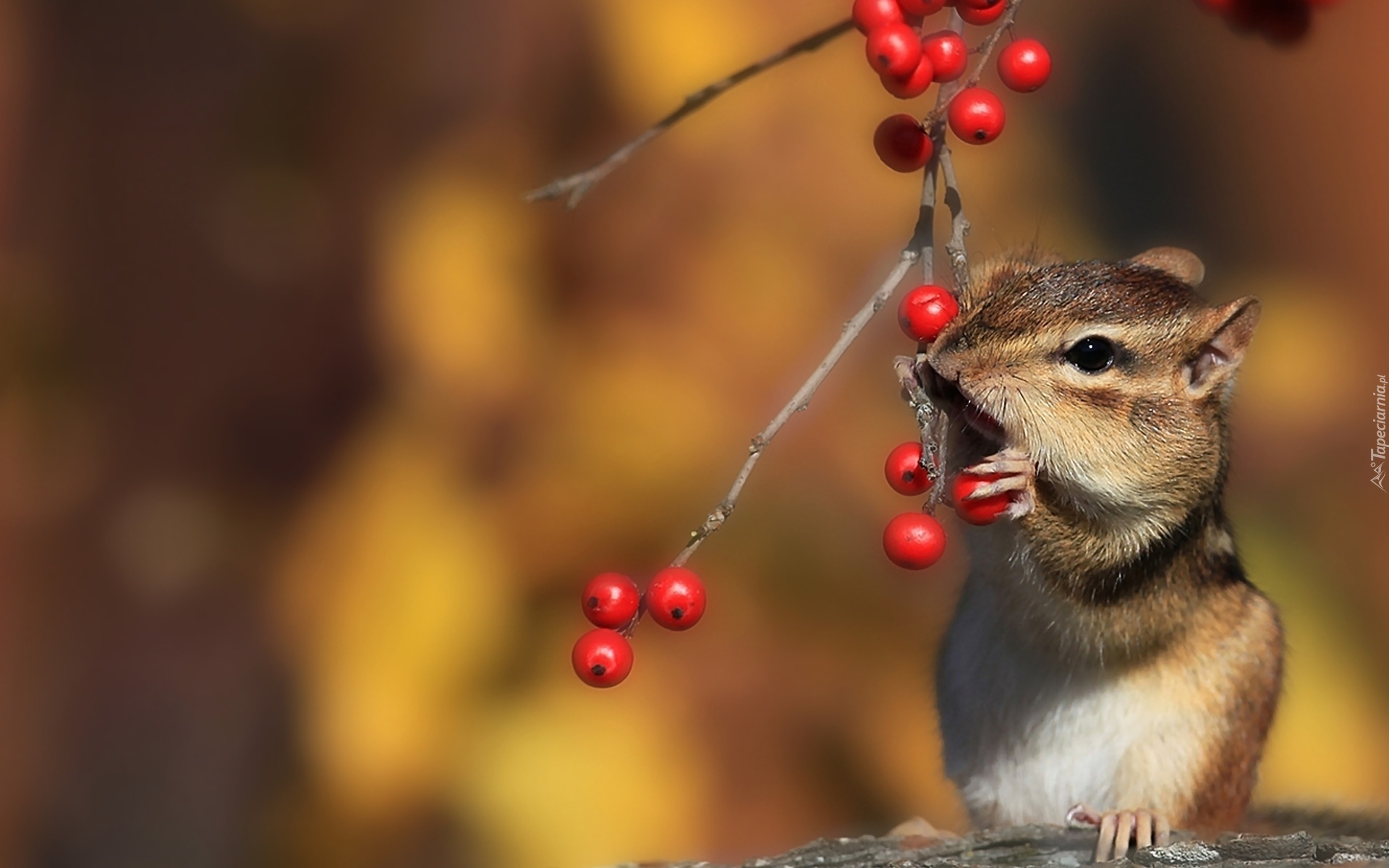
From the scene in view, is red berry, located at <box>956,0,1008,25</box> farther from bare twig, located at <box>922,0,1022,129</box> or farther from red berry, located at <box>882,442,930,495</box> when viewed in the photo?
red berry, located at <box>882,442,930,495</box>

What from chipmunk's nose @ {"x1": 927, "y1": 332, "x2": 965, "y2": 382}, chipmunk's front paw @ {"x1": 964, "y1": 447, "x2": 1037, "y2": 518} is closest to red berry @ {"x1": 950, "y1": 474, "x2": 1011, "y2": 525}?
chipmunk's front paw @ {"x1": 964, "y1": 447, "x2": 1037, "y2": 518}

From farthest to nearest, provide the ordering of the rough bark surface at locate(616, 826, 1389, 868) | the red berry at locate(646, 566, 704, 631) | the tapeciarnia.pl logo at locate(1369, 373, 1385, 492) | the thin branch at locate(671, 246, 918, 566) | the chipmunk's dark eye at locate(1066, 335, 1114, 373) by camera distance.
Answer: the tapeciarnia.pl logo at locate(1369, 373, 1385, 492) < the chipmunk's dark eye at locate(1066, 335, 1114, 373) < the rough bark surface at locate(616, 826, 1389, 868) < the red berry at locate(646, 566, 704, 631) < the thin branch at locate(671, 246, 918, 566)

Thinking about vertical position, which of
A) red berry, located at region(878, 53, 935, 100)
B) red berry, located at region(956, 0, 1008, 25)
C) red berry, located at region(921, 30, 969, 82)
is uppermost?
red berry, located at region(956, 0, 1008, 25)

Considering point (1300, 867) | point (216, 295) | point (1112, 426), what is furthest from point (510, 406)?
point (1300, 867)

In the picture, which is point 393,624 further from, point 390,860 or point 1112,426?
point 1112,426

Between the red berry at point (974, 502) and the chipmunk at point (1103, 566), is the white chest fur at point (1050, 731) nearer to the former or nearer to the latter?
the chipmunk at point (1103, 566)

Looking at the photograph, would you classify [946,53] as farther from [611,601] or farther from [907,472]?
[611,601]

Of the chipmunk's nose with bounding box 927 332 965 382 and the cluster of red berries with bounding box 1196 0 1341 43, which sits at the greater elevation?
the cluster of red berries with bounding box 1196 0 1341 43

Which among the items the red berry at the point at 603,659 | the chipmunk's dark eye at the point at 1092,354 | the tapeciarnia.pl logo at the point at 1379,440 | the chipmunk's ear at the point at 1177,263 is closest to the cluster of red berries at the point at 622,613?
the red berry at the point at 603,659

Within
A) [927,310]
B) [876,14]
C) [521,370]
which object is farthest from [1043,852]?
[521,370]
